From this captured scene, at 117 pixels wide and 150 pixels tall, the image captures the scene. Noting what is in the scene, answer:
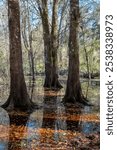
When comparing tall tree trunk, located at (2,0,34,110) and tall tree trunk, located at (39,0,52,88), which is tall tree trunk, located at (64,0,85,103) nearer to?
tall tree trunk, located at (2,0,34,110)

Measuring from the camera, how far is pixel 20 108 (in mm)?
14070

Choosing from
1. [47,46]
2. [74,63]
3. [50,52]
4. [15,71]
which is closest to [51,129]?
[15,71]

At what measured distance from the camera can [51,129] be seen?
416 inches

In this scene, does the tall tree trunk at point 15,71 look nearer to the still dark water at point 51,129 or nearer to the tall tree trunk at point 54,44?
the still dark water at point 51,129

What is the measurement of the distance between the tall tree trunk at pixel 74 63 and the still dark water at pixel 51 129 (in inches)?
53.9

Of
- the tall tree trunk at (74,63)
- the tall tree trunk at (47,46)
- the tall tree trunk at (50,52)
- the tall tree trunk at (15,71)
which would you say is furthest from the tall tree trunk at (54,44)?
the tall tree trunk at (15,71)

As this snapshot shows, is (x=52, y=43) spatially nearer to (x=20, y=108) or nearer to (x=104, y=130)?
(x=20, y=108)

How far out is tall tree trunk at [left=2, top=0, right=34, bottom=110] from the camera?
14.3 meters

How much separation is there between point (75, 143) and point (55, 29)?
58.6 feet

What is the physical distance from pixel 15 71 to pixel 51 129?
4.77m

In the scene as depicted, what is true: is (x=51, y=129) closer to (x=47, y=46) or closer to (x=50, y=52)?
(x=50, y=52)

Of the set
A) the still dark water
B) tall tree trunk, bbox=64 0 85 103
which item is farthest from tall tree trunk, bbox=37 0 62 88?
the still dark water

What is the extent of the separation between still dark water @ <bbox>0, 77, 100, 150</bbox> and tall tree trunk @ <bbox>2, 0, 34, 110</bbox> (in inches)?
25.8

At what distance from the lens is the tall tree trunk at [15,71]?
14266 millimetres
